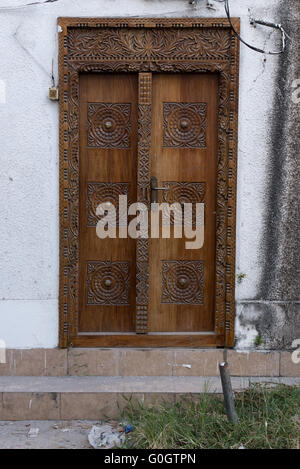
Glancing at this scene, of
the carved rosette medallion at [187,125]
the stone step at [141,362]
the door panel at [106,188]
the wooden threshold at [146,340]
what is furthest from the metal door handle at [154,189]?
the stone step at [141,362]

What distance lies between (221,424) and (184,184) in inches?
77.2

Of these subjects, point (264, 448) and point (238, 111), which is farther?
point (238, 111)

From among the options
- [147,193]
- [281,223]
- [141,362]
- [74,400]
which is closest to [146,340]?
[141,362]

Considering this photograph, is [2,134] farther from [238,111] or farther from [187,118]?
[238,111]

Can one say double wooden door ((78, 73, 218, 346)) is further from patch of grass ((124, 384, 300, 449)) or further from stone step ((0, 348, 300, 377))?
patch of grass ((124, 384, 300, 449))

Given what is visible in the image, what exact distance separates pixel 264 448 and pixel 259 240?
1.74 m

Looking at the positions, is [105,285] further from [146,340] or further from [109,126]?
[109,126]

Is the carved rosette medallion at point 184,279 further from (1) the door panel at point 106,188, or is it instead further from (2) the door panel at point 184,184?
(1) the door panel at point 106,188

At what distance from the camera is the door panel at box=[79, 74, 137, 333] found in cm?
470

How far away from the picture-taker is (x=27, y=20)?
14.9 feet

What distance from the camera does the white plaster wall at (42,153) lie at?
455cm

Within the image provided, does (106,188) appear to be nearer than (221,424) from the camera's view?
No

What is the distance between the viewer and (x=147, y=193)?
15.4 ft

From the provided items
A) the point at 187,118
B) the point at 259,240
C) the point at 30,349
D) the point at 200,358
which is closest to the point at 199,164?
the point at 187,118
